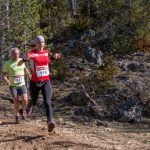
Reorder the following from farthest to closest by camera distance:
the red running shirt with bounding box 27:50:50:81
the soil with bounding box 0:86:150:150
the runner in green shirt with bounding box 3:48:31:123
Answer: the runner in green shirt with bounding box 3:48:31:123 → the red running shirt with bounding box 27:50:50:81 → the soil with bounding box 0:86:150:150

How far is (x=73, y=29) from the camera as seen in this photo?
26.2 metres

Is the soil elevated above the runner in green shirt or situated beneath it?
situated beneath

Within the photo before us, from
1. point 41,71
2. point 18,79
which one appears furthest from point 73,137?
point 18,79

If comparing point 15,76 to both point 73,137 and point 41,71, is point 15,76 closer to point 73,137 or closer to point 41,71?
point 41,71

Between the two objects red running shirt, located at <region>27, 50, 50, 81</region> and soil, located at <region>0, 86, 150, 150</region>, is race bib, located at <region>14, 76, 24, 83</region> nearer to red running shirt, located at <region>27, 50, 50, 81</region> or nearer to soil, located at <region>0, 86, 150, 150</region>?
soil, located at <region>0, 86, 150, 150</region>

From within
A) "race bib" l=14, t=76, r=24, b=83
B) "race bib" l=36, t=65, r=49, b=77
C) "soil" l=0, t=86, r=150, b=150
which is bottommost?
"soil" l=0, t=86, r=150, b=150

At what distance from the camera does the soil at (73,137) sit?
888 cm

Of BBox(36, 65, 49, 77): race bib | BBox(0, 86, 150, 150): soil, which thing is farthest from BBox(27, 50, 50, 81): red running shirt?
BBox(0, 86, 150, 150): soil

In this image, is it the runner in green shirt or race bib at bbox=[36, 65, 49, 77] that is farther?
the runner in green shirt

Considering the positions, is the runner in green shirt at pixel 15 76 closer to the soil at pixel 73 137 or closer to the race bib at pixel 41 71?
the soil at pixel 73 137

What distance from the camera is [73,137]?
9641 millimetres

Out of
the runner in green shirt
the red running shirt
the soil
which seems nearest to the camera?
the soil

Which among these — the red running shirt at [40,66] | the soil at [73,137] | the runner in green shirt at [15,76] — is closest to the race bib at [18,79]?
the runner in green shirt at [15,76]

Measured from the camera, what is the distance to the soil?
8875mm
